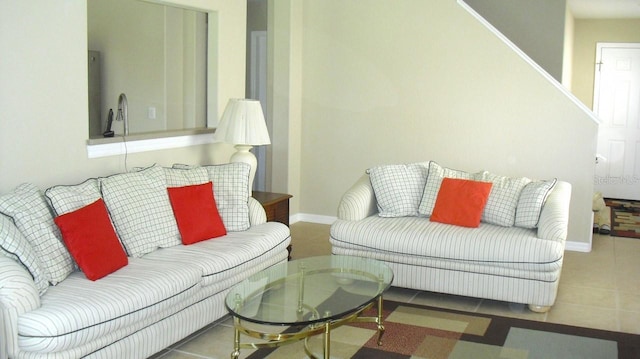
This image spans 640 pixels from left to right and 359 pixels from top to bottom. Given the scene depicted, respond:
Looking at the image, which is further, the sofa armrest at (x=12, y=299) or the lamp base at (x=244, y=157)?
the lamp base at (x=244, y=157)

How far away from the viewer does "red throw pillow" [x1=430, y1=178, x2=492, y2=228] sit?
15.7 ft

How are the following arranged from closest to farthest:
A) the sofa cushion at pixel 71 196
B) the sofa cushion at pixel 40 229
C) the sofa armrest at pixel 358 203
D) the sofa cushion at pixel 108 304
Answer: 1. the sofa cushion at pixel 108 304
2. the sofa cushion at pixel 40 229
3. the sofa cushion at pixel 71 196
4. the sofa armrest at pixel 358 203

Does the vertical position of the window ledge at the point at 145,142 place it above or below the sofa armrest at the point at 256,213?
above

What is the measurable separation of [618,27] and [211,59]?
5751 mm

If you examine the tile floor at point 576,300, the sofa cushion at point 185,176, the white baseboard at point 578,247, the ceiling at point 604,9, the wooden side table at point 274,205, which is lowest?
the tile floor at point 576,300

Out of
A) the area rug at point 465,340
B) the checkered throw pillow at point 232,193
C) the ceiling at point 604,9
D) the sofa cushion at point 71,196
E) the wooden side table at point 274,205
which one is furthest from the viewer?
the ceiling at point 604,9

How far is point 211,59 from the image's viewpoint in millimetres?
5555

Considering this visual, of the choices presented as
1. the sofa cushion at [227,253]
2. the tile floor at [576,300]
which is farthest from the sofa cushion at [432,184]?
the sofa cushion at [227,253]

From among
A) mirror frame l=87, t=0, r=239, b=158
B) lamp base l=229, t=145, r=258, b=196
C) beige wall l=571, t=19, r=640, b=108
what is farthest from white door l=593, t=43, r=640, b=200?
lamp base l=229, t=145, r=258, b=196

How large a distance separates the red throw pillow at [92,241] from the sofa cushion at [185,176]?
0.73m

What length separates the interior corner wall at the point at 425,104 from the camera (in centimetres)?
596

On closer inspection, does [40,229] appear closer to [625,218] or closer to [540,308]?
[540,308]

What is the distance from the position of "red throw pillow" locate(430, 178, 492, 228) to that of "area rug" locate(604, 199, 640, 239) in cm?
247

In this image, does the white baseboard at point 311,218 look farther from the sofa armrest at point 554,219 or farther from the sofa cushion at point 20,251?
the sofa cushion at point 20,251
